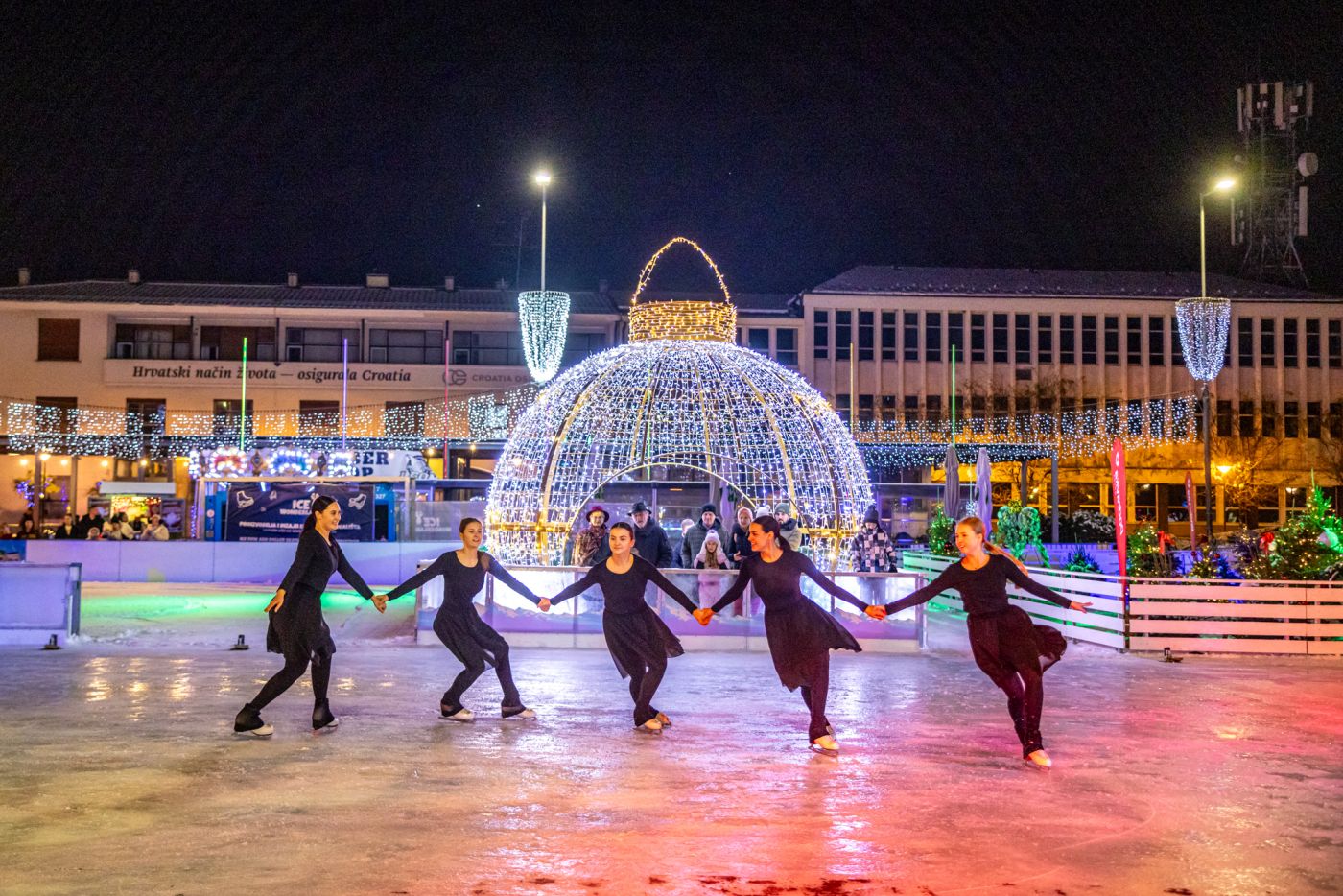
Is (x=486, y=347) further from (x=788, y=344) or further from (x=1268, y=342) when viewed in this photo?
(x=1268, y=342)

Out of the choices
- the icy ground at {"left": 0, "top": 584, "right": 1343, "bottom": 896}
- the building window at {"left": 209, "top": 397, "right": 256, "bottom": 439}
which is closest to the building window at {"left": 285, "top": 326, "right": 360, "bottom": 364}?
the building window at {"left": 209, "top": 397, "right": 256, "bottom": 439}

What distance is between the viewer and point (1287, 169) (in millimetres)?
48625

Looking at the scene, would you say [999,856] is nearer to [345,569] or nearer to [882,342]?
[345,569]

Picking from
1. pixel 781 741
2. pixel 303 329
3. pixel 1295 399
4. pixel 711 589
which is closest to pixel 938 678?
pixel 711 589

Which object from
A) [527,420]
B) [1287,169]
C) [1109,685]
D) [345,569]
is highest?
[1287,169]

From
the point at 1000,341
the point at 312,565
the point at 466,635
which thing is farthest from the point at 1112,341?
the point at 312,565

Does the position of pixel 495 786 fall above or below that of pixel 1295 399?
below

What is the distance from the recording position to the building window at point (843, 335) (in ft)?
156

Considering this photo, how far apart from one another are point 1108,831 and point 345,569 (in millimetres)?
5446

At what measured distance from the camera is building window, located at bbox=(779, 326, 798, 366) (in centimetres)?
4731

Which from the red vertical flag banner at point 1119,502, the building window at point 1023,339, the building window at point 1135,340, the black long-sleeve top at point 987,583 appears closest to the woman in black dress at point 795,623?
the black long-sleeve top at point 987,583

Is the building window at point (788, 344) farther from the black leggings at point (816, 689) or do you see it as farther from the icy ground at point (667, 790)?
the black leggings at point (816, 689)

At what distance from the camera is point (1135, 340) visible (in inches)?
1912

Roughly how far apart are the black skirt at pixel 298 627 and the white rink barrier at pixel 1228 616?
10.1 m
